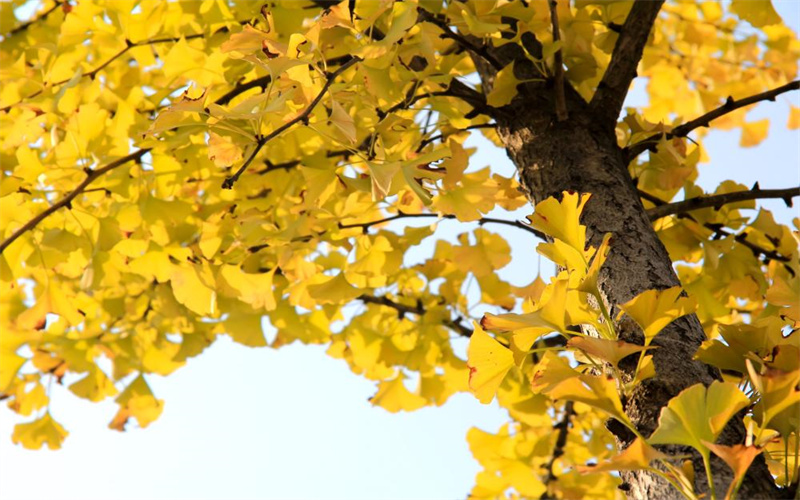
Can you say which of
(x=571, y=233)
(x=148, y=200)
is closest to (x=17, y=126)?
(x=148, y=200)

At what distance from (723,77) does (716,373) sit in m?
1.86

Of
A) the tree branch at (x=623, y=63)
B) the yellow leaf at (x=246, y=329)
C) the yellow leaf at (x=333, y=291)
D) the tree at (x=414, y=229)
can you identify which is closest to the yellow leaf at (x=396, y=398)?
the tree at (x=414, y=229)

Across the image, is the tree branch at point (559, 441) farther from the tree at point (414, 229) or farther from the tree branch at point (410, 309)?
the tree branch at point (410, 309)

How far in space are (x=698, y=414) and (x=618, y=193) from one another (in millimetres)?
441

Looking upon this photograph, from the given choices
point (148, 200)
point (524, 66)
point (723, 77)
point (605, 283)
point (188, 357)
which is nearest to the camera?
point (605, 283)

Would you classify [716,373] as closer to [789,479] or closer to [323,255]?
[789,479]

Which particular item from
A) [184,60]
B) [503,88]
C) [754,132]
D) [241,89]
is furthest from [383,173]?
[754,132]

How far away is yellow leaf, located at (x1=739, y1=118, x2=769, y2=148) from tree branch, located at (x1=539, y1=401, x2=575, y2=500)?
986 millimetres

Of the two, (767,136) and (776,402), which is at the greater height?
(767,136)

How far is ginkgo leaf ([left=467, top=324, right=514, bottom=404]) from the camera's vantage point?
0.71 meters

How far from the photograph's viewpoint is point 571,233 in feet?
2.26

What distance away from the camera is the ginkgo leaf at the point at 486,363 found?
0.71 meters

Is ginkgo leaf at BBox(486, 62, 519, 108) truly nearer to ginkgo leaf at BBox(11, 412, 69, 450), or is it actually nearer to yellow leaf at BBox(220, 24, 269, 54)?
yellow leaf at BBox(220, 24, 269, 54)

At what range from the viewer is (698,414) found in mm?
532
